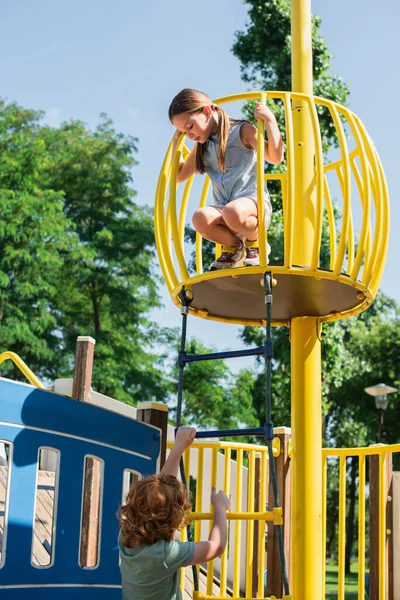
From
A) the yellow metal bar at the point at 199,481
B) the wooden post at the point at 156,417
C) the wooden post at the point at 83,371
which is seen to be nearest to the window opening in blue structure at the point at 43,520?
the wooden post at the point at 83,371

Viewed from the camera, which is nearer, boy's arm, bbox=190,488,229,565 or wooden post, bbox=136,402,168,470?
boy's arm, bbox=190,488,229,565

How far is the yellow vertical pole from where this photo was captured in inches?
178

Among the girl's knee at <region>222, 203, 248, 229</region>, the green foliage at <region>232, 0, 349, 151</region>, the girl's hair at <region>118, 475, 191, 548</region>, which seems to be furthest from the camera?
the green foliage at <region>232, 0, 349, 151</region>

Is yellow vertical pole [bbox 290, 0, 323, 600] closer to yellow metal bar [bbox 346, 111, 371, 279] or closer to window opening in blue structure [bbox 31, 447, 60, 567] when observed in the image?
yellow metal bar [bbox 346, 111, 371, 279]

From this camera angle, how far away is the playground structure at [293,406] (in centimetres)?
368

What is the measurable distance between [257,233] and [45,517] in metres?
4.64

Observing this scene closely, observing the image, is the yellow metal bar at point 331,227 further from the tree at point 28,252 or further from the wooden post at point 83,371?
the tree at point 28,252

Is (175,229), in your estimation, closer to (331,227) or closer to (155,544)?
(331,227)

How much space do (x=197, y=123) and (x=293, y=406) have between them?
5.60 feet

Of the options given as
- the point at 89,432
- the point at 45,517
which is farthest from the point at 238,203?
the point at 45,517

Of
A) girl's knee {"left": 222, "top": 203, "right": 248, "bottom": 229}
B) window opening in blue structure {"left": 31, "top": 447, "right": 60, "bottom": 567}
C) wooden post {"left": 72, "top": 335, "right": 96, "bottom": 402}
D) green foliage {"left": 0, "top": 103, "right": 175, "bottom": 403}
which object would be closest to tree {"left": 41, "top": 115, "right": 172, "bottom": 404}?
green foliage {"left": 0, "top": 103, "right": 175, "bottom": 403}

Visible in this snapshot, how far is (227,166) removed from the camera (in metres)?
4.25

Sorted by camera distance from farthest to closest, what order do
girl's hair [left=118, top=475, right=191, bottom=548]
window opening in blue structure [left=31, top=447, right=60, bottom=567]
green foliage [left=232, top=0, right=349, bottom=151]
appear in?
green foliage [left=232, top=0, right=349, bottom=151], window opening in blue structure [left=31, top=447, right=60, bottom=567], girl's hair [left=118, top=475, right=191, bottom=548]

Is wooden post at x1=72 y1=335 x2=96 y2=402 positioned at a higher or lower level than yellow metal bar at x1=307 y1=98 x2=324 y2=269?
lower
